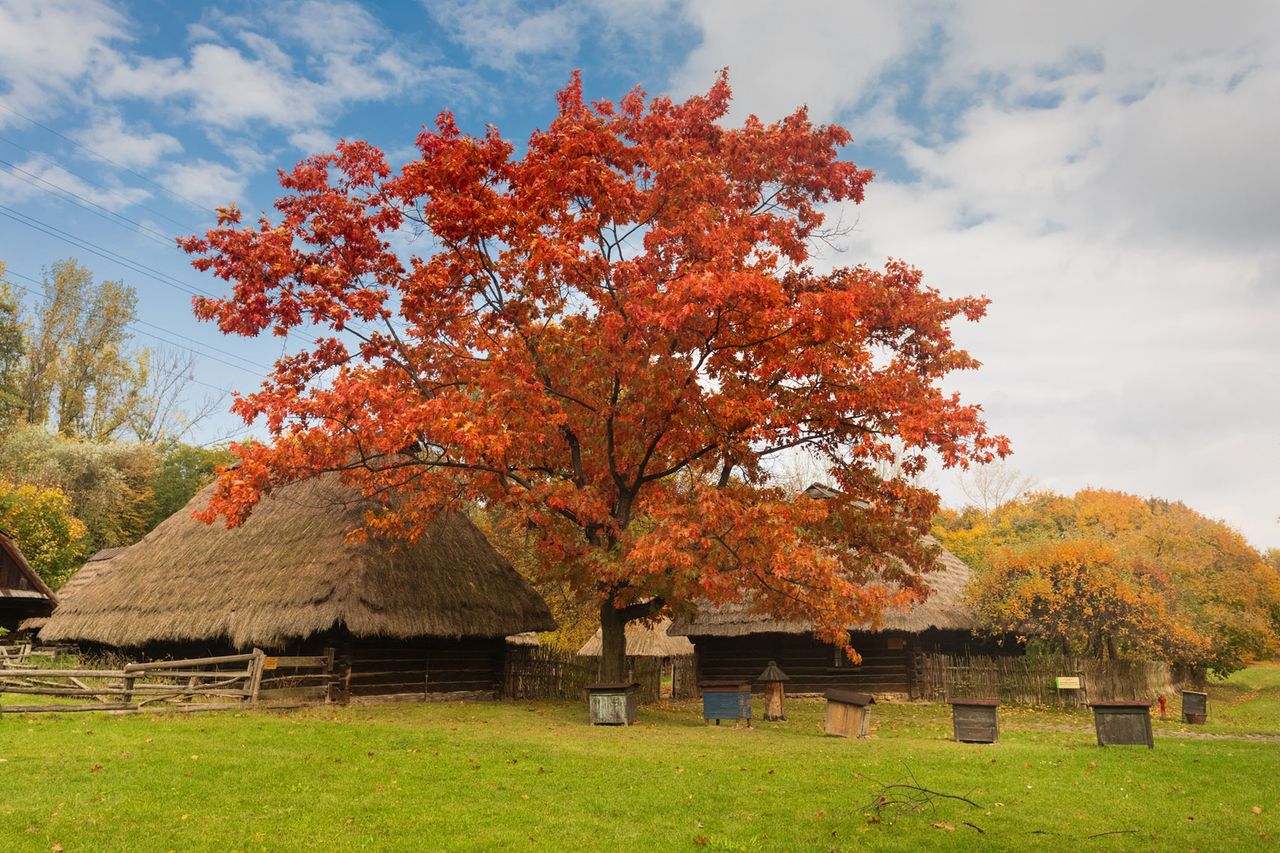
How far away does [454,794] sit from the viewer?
9531 mm

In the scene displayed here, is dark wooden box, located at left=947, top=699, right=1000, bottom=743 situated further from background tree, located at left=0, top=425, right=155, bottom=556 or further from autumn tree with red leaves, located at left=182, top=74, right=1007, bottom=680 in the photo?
background tree, located at left=0, top=425, right=155, bottom=556

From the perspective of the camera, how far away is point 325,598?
18.6m

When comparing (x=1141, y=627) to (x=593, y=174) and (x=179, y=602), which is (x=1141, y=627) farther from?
(x=179, y=602)

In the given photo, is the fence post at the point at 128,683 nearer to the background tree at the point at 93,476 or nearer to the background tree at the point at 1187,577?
the background tree at the point at 1187,577

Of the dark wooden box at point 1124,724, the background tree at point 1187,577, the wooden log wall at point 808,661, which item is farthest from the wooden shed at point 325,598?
the background tree at point 1187,577

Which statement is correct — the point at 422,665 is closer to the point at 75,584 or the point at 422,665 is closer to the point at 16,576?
the point at 16,576

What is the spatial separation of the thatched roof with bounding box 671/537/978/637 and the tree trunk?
18.8 feet

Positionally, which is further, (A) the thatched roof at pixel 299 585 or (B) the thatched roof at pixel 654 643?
(B) the thatched roof at pixel 654 643

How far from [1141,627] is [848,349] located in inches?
583

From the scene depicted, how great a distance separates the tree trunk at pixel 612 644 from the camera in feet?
61.7

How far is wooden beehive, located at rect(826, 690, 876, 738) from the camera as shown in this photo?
1591 cm

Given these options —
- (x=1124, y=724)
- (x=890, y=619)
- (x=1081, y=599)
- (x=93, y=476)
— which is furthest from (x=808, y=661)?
(x=93, y=476)

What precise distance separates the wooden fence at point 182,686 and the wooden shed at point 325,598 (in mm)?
760

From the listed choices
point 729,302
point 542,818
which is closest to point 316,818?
point 542,818
